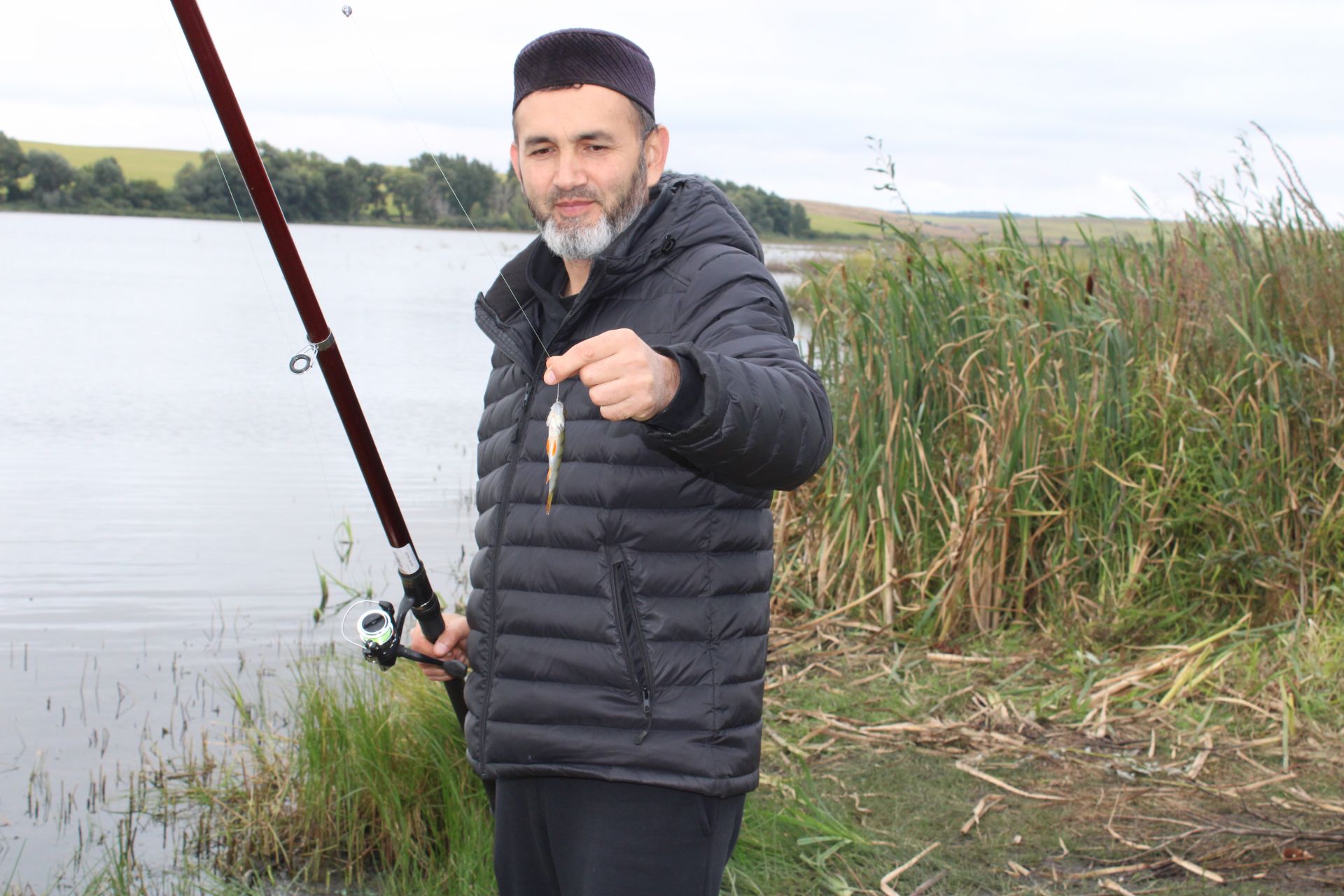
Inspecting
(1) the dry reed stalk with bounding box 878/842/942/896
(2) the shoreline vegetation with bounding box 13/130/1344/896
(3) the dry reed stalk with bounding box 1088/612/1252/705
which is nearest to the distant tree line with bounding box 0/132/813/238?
(2) the shoreline vegetation with bounding box 13/130/1344/896

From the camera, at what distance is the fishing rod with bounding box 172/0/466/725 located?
2.36 m

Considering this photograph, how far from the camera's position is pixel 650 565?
195 centimetres

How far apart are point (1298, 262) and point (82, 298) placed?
80.1 feet

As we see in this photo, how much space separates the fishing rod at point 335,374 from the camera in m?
2.36

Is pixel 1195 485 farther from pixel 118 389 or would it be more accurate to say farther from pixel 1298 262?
pixel 118 389

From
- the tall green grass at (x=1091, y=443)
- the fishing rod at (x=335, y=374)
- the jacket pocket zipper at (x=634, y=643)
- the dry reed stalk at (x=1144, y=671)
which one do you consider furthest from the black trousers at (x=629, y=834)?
the tall green grass at (x=1091, y=443)

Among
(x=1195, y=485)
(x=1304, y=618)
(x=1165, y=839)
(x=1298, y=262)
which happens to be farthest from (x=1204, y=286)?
(x=1165, y=839)

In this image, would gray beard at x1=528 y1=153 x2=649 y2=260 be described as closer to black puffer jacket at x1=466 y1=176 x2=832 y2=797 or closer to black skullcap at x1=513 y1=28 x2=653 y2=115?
black puffer jacket at x1=466 y1=176 x2=832 y2=797

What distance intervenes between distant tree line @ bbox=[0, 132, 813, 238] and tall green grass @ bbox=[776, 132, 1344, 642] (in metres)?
1.08

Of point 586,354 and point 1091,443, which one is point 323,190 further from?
point 586,354

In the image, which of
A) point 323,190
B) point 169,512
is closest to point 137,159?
point 323,190

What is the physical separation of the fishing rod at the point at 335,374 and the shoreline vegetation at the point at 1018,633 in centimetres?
105

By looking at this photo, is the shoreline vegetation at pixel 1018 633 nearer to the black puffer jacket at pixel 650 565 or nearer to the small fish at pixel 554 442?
the black puffer jacket at pixel 650 565

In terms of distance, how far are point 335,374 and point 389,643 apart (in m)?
0.57
